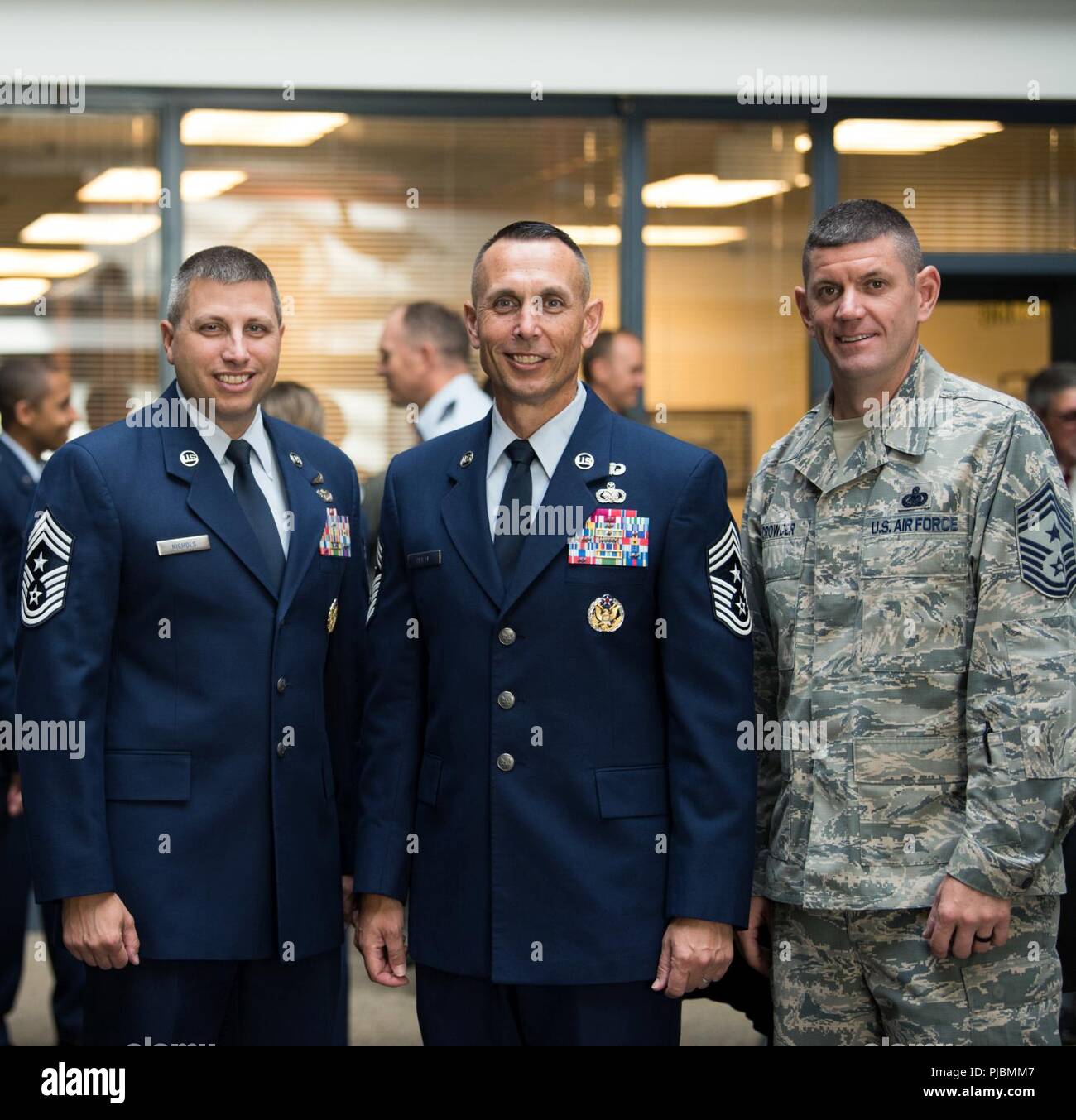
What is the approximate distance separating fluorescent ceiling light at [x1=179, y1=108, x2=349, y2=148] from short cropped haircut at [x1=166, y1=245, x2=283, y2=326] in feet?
10.4

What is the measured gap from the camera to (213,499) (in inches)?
116

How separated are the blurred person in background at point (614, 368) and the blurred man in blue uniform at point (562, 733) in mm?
2986

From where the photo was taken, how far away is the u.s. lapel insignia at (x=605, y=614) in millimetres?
2701

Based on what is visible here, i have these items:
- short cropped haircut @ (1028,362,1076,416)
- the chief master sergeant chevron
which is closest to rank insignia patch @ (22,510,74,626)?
the chief master sergeant chevron

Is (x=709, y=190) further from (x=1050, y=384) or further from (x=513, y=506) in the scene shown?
(x=513, y=506)

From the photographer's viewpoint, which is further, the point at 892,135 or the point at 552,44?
the point at 892,135

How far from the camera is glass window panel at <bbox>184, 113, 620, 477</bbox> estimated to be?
20.0 ft

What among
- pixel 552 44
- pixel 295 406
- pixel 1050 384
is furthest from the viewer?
pixel 552 44

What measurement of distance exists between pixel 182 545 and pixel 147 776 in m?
0.42

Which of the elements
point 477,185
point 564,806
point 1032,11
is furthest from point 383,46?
point 564,806

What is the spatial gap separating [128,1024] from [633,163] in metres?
4.22

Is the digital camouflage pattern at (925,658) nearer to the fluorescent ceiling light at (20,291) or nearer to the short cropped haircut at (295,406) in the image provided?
the short cropped haircut at (295,406)

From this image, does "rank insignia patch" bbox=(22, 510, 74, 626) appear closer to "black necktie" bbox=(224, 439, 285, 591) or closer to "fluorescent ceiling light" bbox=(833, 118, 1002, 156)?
"black necktie" bbox=(224, 439, 285, 591)

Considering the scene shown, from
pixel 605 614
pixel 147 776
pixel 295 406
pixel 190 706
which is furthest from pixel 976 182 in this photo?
pixel 147 776
